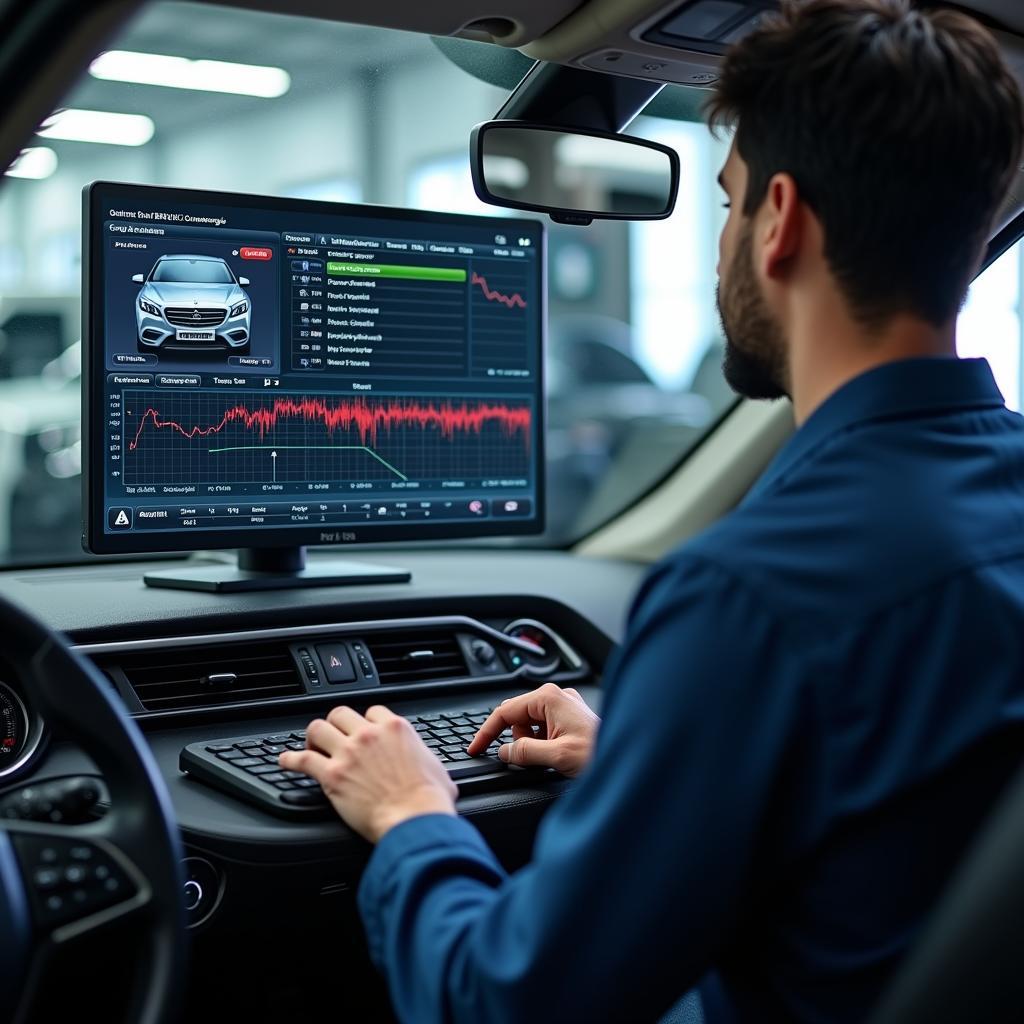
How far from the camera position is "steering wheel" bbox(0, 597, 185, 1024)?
0.94 m

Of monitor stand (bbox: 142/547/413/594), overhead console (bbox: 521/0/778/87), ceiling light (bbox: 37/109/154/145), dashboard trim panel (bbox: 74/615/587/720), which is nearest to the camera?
overhead console (bbox: 521/0/778/87)

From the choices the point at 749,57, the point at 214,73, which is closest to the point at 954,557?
the point at 749,57

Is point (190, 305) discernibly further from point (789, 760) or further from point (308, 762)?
point (789, 760)

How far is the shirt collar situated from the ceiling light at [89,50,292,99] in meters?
1.28

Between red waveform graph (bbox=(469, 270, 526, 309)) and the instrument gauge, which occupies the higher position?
red waveform graph (bbox=(469, 270, 526, 309))

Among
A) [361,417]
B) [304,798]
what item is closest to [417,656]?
[361,417]

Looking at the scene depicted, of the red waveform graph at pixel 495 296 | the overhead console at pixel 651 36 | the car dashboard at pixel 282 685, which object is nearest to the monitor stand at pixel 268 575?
the car dashboard at pixel 282 685

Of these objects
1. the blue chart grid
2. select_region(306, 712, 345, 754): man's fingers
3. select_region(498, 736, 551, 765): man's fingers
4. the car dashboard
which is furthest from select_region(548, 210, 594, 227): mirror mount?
select_region(306, 712, 345, 754): man's fingers

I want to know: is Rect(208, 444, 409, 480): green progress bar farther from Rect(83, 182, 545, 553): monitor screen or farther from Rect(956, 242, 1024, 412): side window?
Rect(956, 242, 1024, 412): side window

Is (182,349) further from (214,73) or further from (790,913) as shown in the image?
(214,73)

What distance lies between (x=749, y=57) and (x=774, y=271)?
0.16m

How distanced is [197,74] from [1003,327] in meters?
1.84

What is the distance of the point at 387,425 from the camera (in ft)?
6.24

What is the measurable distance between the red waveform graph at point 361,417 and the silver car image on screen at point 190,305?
0.31ft
